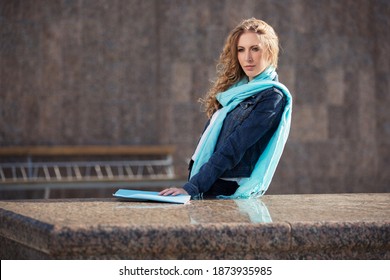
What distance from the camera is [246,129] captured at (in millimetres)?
4066

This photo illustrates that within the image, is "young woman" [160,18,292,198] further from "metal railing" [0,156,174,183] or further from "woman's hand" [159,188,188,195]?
"metal railing" [0,156,174,183]

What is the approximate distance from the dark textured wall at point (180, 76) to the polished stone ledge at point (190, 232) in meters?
7.62

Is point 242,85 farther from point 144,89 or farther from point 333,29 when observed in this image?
point 333,29

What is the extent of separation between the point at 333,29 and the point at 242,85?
26.9 ft

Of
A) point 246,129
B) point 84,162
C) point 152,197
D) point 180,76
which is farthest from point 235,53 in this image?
point 180,76

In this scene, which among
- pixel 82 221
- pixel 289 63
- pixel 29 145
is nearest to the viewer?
pixel 82 221

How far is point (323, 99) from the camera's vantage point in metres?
12.0

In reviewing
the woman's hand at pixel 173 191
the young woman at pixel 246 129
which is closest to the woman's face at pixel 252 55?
the young woman at pixel 246 129

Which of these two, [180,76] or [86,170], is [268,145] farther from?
[180,76]

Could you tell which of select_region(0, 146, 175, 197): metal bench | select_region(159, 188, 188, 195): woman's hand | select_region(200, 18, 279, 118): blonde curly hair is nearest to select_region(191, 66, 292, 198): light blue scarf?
select_region(200, 18, 279, 118): blonde curly hair

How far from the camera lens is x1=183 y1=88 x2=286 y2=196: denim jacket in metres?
4.04

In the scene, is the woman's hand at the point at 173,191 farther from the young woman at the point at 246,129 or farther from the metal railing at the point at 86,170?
the metal railing at the point at 86,170

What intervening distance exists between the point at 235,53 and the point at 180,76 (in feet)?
23.2
